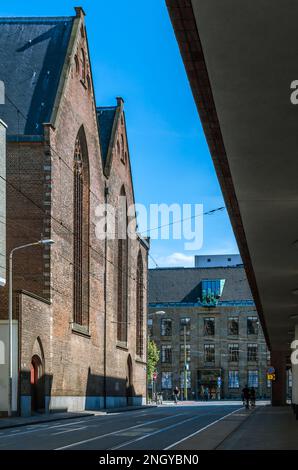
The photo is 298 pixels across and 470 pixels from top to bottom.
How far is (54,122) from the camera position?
46.3 meters

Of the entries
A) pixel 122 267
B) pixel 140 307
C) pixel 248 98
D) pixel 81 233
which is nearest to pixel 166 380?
pixel 140 307

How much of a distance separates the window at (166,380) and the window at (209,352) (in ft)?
15.2

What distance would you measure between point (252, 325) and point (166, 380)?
11.6 meters

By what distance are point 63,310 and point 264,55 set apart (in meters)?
38.2

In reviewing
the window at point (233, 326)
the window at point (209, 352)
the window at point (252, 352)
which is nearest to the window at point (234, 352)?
the window at point (252, 352)

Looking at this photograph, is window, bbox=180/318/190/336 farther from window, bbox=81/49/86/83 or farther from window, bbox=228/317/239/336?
window, bbox=81/49/86/83

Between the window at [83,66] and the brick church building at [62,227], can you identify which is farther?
the window at [83,66]

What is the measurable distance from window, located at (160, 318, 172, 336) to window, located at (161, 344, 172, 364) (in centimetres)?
139

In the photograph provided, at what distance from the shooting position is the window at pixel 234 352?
100000 millimetres

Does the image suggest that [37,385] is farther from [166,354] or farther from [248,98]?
[166,354]

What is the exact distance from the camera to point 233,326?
10156 cm

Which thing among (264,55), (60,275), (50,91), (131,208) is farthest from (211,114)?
(131,208)

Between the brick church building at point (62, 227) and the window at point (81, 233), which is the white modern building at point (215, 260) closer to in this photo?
the brick church building at point (62, 227)

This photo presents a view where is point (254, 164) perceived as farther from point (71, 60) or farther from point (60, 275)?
point (71, 60)
